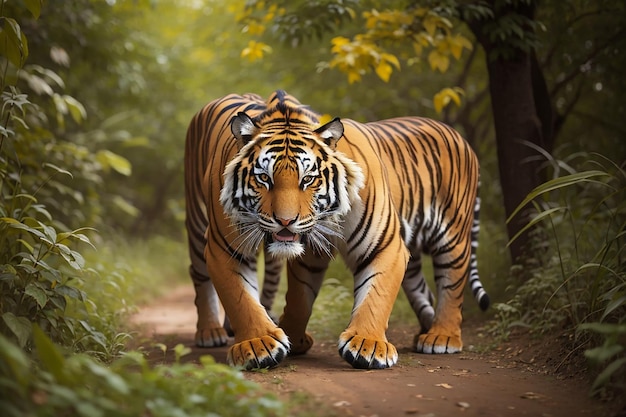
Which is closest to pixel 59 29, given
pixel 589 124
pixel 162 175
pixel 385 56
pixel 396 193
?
pixel 385 56

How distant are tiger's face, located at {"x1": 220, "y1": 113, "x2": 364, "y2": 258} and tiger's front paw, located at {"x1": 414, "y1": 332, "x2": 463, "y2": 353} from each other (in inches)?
46.8

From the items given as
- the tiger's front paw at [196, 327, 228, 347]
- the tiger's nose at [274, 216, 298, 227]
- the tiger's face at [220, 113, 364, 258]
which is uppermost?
the tiger's face at [220, 113, 364, 258]

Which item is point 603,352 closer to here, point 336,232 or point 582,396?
point 582,396

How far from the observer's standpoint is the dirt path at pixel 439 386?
320 cm

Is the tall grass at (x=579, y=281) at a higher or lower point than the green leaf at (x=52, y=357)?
higher

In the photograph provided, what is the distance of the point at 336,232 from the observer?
4.21m

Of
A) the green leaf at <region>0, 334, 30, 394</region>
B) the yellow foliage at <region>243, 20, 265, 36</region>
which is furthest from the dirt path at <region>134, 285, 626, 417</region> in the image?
the yellow foliage at <region>243, 20, 265, 36</region>

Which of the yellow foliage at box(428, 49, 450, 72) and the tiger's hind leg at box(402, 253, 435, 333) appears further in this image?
the yellow foliage at box(428, 49, 450, 72)

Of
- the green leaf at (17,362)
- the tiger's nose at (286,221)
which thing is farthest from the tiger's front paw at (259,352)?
the green leaf at (17,362)

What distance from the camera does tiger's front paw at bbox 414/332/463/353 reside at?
4828 mm

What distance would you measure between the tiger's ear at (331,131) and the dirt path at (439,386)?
1.36 meters

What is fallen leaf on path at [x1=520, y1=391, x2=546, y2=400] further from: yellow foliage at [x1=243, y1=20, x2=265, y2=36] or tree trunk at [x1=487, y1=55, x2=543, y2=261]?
yellow foliage at [x1=243, y1=20, x2=265, y2=36]

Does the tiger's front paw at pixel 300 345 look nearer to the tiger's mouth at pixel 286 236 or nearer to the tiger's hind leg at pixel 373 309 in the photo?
the tiger's hind leg at pixel 373 309

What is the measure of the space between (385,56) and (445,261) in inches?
65.2
